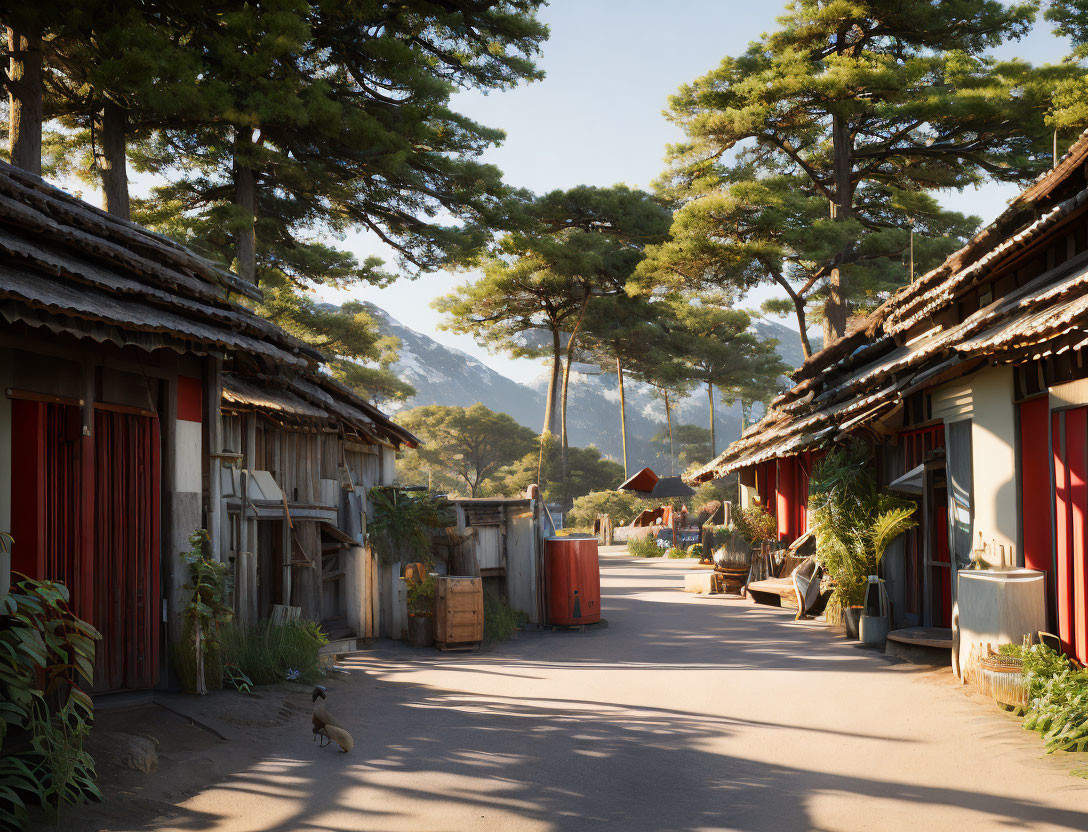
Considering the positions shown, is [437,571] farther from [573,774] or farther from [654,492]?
[654,492]

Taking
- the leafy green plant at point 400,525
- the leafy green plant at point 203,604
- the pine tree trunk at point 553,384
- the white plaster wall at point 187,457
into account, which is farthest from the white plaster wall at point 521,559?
the pine tree trunk at point 553,384

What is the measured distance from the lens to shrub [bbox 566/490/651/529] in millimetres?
43750

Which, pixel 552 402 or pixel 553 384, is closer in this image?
pixel 553 384

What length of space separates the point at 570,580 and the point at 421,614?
8.23ft

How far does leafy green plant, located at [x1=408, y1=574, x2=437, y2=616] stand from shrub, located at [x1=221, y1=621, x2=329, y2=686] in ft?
8.78

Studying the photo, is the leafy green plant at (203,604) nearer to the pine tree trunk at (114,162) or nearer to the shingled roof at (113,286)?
the shingled roof at (113,286)

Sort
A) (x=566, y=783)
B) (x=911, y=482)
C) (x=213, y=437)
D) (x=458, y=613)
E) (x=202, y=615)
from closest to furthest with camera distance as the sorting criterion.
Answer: (x=566, y=783), (x=202, y=615), (x=213, y=437), (x=911, y=482), (x=458, y=613)

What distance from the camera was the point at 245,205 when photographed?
1856cm

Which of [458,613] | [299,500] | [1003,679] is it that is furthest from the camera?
[458,613]

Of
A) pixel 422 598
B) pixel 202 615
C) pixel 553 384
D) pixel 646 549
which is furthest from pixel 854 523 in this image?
pixel 553 384

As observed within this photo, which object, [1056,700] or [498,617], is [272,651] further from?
[1056,700]

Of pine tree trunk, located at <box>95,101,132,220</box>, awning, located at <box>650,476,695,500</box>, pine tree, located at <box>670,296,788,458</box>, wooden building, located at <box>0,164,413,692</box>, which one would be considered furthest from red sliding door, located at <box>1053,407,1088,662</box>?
pine tree, located at <box>670,296,788,458</box>

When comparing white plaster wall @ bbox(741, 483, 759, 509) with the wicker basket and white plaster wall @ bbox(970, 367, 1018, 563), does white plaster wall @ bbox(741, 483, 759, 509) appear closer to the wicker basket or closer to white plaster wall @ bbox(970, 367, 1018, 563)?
white plaster wall @ bbox(970, 367, 1018, 563)

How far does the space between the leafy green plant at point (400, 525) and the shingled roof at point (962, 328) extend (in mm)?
5619
